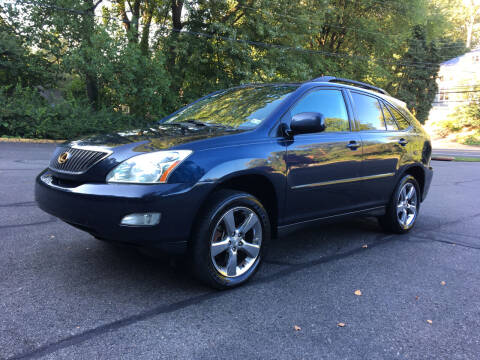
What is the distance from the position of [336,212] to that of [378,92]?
6.42ft

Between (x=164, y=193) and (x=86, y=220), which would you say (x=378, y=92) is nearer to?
(x=164, y=193)

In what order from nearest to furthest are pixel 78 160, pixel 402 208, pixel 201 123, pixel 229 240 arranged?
pixel 78 160, pixel 229 240, pixel 201 123, pixel 402 208

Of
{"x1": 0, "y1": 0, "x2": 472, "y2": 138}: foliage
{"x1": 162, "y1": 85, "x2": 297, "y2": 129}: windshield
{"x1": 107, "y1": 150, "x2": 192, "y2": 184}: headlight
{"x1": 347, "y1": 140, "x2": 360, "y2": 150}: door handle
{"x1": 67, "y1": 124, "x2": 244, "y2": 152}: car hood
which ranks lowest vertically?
{"x1": 347, "y1": 140, "x2": 360, "y2": 150}: door handle

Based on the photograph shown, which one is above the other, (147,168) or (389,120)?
(389,120)

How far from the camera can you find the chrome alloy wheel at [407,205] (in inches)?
207

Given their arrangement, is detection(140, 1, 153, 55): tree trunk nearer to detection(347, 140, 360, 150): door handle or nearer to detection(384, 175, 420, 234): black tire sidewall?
detection(384, 175, 420, 234): black tire sidewall

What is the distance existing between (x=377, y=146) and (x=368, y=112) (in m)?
0.42

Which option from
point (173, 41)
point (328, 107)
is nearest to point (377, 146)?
→ point (328, 107)

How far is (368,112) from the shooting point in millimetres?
4781

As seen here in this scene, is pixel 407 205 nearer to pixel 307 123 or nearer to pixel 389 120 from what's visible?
pixel 389 120

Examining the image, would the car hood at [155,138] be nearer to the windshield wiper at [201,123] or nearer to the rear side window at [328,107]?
the windshield wiper at [201,123]

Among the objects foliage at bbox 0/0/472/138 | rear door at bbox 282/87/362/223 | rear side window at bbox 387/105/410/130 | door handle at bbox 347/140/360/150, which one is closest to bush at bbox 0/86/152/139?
foliage at bbox 0/0/472/138

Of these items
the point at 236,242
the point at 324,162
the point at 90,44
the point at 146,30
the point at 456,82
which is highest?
the point at 146,30

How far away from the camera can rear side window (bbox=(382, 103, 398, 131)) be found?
5045 millimetres
